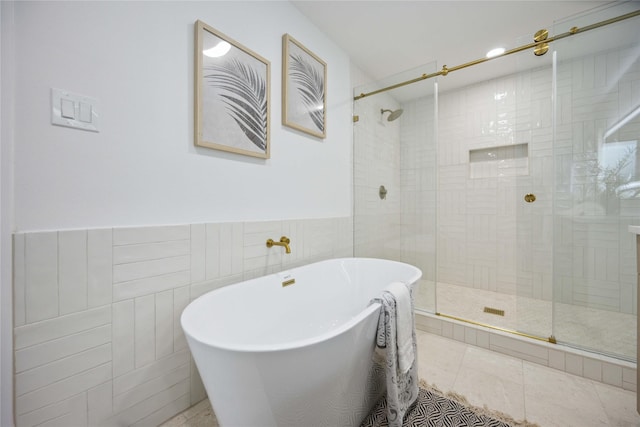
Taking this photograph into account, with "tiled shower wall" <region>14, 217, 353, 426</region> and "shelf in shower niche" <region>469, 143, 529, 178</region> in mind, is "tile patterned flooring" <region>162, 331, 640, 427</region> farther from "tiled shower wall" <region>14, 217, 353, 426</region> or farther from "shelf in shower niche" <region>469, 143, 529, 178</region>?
"shelf in shower niche" <region>469, 143, 529, 178</region>

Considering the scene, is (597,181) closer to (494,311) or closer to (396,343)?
(494,311)

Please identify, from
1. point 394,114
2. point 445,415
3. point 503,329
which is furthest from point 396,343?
point 394,114

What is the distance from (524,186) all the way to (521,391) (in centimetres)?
167

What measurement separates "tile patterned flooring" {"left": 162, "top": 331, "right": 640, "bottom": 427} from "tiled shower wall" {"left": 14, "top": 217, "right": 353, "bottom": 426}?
10.7 inches

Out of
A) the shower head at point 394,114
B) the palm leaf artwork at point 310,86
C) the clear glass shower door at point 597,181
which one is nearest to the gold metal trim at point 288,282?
the palm leaf artwork at point 310,86

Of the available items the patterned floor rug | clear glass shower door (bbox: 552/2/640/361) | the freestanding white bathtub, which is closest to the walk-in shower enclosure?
clear glass shower door (bbox: 552/2/640/361)

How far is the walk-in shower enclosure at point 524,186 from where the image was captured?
1650 millimetres

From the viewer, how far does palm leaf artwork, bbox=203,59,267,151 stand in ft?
4.61

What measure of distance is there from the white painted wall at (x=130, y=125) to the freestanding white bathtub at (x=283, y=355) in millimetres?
493

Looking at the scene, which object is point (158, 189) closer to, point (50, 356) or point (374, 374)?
point (50, 356)

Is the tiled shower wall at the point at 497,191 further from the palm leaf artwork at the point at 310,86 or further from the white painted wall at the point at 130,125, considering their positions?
the white painted wall at the point at 130,125

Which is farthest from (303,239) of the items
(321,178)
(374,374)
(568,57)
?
(568,57)

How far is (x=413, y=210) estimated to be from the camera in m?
2.50

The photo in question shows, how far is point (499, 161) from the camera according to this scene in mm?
2785
